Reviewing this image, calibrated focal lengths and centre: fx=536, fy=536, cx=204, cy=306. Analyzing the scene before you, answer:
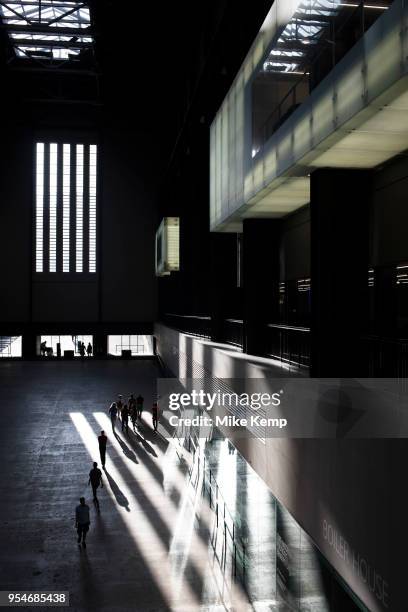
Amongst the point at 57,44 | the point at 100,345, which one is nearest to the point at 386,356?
the point at 57,44

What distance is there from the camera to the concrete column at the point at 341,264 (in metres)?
7.89

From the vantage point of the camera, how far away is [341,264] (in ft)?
26.1

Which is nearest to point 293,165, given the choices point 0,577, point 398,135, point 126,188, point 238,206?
point 398,135

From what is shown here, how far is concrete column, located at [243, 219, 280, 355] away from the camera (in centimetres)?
1273

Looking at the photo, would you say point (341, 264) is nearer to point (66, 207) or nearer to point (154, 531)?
point (154, 531)

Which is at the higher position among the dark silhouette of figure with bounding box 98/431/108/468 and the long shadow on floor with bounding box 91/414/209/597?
the dark silhouette of figure with bounding box 98/431/108/468

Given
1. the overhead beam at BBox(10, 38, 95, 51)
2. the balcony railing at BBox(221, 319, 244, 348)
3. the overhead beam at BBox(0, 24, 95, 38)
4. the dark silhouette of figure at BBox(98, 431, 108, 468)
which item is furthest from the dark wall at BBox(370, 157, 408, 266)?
the overhead beam at BBox(10, 38, 95, 51)

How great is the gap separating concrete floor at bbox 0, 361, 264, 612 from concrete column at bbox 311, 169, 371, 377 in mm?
4079

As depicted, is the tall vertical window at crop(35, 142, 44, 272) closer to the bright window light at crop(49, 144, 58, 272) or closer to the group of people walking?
the bright window light at crop(49, 144, 58, 272)

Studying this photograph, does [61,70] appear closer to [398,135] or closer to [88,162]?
[88,162]

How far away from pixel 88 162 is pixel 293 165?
1404 inches

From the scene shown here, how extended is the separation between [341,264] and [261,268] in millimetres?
5092

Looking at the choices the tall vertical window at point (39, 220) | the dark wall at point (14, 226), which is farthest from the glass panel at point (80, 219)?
the dark wall at point (14, 226)

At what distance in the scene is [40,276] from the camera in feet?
132
